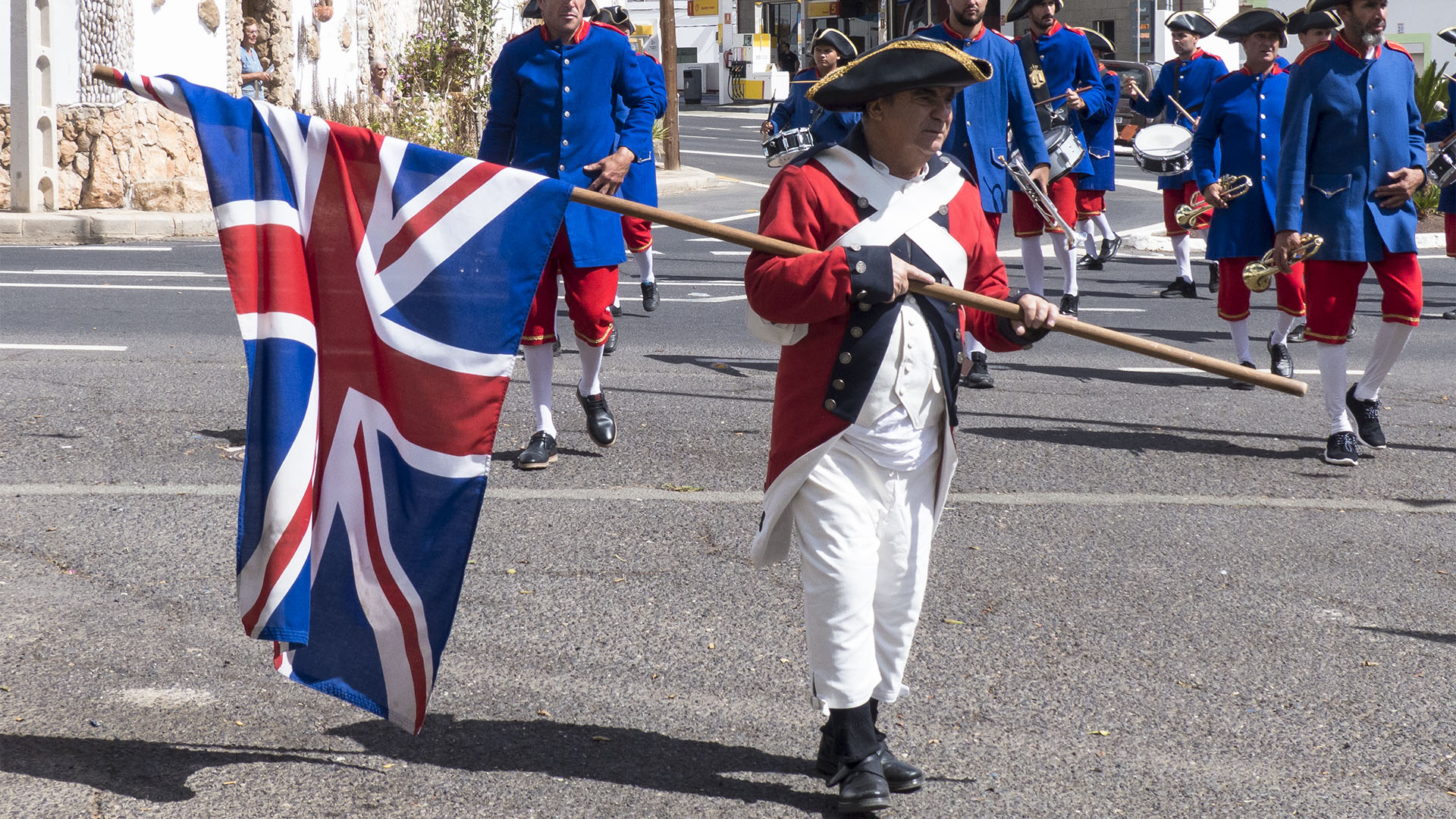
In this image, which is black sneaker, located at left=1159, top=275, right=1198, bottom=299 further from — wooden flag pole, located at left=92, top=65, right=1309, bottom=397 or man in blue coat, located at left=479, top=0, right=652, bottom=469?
wooden flag pole, located at left=92, top=65, right=1309, bottom=397

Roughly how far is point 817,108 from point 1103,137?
2.70 metres

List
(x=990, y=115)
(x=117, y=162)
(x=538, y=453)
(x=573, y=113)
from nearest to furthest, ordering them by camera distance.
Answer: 1. (x=573, y=113)
2. (x=538, y=453)
3. (x=990, y=115)
4. (x=117, y=162)

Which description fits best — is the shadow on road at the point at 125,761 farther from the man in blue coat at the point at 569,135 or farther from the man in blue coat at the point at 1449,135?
the man in blue coat at the point at 1449,135

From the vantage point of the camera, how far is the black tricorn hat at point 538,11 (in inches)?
264

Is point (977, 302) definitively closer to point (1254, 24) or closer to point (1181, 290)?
point (1254, 24)

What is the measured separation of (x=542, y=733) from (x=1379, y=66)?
504cm

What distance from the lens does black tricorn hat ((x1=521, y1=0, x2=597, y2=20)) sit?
22.0ft

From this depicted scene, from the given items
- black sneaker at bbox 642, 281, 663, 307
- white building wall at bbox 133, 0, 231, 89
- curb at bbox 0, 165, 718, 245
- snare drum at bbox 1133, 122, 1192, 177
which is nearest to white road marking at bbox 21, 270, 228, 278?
curb at bbox 0, 165, 718, 245

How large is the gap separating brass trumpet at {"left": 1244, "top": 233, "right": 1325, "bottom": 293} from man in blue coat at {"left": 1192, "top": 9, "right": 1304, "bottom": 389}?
0.79 metres

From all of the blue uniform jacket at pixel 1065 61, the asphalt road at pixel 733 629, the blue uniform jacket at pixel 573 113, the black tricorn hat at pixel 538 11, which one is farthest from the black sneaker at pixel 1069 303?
the blue uniform jacket at pixel 573 113

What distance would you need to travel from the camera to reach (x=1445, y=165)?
833 cm

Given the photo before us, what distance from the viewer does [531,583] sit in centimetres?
482

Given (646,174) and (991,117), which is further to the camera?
(646,174)

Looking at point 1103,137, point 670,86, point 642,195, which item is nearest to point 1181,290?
point 1103,137
